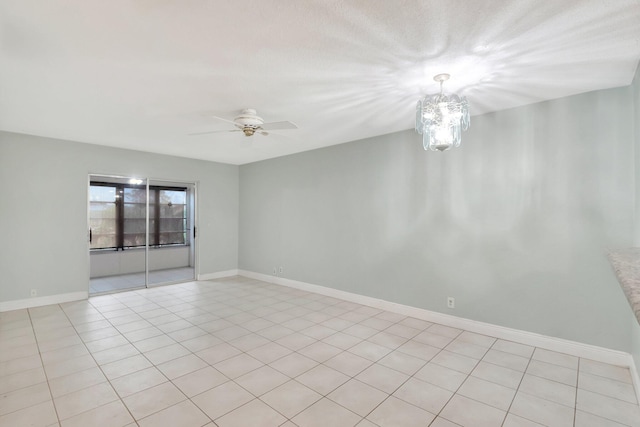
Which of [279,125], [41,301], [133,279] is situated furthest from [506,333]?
[133,279]

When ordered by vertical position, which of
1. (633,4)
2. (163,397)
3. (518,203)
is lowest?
(163,397)

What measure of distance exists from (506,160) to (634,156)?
3.22 ft

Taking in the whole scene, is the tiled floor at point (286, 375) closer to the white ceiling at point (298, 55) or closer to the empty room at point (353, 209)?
the empty room at point (353, 209)

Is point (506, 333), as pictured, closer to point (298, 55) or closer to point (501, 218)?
point (501, 218)

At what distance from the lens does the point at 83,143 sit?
4.91m

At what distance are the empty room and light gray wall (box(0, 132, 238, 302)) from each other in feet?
0.09

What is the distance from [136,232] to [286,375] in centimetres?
678

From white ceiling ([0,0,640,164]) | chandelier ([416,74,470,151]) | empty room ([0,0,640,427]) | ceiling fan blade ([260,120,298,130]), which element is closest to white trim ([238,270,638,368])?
empty room ([0,0,640,427])

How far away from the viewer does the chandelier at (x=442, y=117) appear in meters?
2.42

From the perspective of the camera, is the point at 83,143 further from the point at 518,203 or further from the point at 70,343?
the point at 518,203

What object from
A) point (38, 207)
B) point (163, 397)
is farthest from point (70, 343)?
point (38, 207)

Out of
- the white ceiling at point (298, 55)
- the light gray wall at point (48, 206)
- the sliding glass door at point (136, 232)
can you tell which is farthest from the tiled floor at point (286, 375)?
→ the sliding glass door at point (136, 232)

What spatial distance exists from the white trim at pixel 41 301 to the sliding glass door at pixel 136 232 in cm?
114

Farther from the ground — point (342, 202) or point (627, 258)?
point (342, 202)
